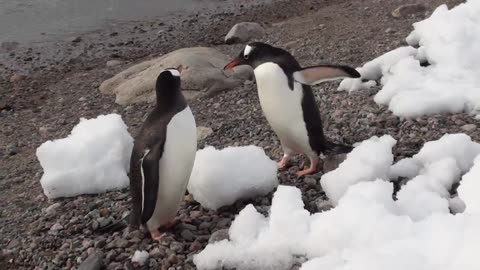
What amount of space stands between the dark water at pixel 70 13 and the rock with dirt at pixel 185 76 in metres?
3.90

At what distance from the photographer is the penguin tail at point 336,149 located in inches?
153

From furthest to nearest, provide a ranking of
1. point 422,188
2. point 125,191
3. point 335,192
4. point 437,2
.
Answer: point 437,2
point 125,191
point 335,192
point 422,188

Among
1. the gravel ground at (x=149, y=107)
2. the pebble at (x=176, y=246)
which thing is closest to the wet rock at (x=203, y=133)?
the gravel ground at (x=149, y=107)

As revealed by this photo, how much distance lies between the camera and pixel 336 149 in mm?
3941

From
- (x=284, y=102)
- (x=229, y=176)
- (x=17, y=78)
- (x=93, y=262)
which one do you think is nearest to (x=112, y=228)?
(x=93, y=262)

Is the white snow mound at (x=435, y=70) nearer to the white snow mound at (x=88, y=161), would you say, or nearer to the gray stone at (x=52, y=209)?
the white snow mound at (x=88, y=161)

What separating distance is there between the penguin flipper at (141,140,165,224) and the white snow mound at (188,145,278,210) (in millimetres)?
337

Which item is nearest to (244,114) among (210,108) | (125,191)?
(210,108)

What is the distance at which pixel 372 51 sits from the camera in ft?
21.8

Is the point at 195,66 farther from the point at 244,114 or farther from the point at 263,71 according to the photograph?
the point at 263,71

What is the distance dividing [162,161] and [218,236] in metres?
0.50

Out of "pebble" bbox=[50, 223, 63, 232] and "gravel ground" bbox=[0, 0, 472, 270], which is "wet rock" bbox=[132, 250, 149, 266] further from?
"pebble" bbox=[50, 223, 63, 232]

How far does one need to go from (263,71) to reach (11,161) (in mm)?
2545

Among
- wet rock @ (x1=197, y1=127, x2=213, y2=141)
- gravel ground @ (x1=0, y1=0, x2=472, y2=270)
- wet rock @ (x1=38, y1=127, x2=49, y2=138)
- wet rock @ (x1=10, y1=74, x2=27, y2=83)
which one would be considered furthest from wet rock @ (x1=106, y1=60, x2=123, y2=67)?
wet rock @ (x1=197, y1=127, x2=213, y2=141)
